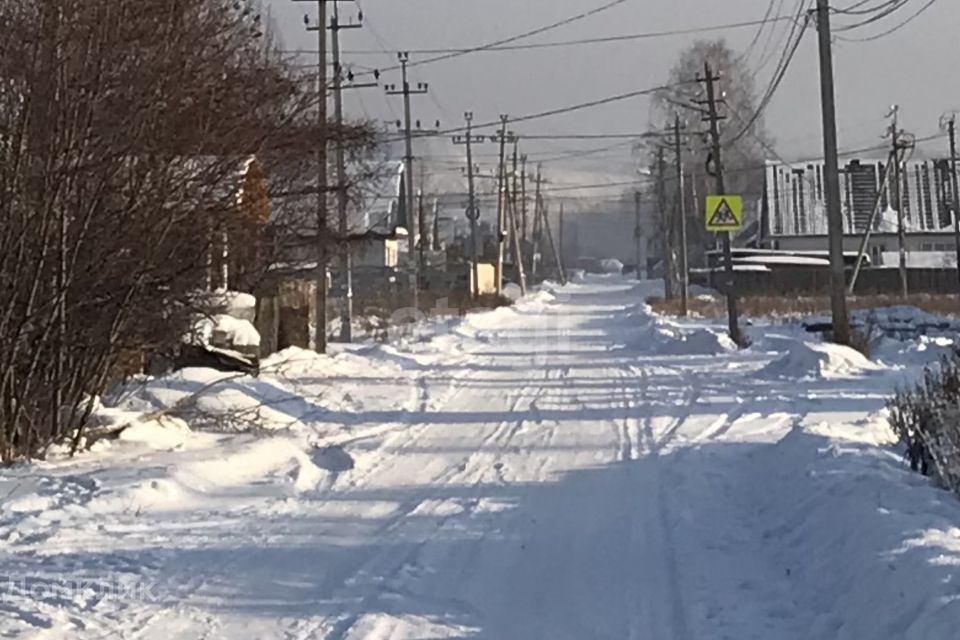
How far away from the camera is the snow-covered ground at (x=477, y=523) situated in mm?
7297

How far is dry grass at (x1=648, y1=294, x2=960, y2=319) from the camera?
156 feet

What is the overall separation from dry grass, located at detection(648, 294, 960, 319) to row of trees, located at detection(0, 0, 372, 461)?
3219cm

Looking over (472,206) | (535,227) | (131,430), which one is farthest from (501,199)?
(131,430)

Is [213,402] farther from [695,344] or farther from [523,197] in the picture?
[523,197]

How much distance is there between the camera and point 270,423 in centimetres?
1638

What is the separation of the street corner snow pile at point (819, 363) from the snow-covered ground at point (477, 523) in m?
3.21

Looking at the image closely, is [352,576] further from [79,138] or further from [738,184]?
[738,184]

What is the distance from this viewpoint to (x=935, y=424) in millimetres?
10805

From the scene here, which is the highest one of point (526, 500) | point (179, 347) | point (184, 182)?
point (184, 182)

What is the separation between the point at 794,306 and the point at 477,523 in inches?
1653

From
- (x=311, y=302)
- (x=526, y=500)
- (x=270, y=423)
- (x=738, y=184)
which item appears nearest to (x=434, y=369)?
(x=311, y=302)

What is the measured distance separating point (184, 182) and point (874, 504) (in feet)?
24.4

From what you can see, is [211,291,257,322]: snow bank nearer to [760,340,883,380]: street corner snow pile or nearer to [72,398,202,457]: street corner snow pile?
[72,398,202,457]: street corner snow pile

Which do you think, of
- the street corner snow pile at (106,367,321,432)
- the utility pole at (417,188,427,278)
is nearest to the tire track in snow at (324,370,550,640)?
the street corner snow pile at (106,367,321,432)
